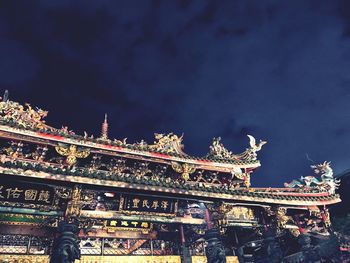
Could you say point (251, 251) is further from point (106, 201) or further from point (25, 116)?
point (25, 116)

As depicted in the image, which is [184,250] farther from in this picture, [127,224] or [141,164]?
[141,164]

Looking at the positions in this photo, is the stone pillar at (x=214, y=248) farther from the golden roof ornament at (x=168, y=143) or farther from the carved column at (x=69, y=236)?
the golden roof ornament at (x=168, y=143)

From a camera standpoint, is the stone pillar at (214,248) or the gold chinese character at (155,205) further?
the gold chinese character at (155,205)

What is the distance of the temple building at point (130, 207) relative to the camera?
273 inches

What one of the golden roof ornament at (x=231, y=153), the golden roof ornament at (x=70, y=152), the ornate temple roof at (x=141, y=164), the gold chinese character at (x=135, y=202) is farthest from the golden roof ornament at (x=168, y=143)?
the gold chinese character at (x=135, y=202)

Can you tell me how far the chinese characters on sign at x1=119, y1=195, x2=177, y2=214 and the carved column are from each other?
1.32 meters

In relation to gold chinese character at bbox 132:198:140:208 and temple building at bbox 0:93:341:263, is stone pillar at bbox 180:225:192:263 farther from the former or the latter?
gold chinese character at bbox 132:198:140:208

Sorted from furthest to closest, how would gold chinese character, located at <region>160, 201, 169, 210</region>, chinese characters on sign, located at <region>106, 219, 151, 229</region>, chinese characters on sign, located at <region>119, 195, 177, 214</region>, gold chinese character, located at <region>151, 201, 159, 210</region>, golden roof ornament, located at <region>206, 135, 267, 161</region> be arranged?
golden roof ornament, located at <region>206, 135, 267, 161</region> → chinese characters on sign, located at <region>106, 219, 151, 229</region> → gold chinese character, located at <region>160, 201, 169, 210</region> → gold chinese character, located at <region>151, 201, 159, 210</region> → chinese characters on sign, located at <region>119, 195, 177, 214</region>

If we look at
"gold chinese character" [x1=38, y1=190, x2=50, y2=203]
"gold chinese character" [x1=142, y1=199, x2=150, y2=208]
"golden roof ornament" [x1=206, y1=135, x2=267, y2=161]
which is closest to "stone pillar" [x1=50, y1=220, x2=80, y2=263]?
"gold chinese character" [x1=38, y1=190, x2=50, y2=203]

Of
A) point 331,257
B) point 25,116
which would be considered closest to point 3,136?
point 25,116

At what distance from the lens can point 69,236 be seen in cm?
636

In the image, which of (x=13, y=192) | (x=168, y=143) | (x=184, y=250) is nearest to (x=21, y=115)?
(x=13, y=192)

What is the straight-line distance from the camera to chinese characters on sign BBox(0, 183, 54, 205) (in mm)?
6773

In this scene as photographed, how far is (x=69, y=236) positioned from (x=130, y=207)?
1.92 metres
